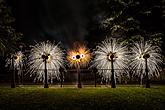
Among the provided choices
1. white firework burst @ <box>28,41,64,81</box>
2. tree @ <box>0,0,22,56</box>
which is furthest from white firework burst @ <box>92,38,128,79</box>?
tree @ <box>0,0,22,56</box>

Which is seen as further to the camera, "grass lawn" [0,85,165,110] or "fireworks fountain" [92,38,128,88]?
"fireworks fountain" [92,38,128,88]

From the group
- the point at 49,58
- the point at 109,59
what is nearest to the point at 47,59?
the point at 49,58

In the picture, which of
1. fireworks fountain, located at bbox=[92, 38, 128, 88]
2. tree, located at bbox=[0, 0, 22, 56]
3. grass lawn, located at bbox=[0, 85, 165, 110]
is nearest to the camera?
grass lawn, located at bbox=[0, 85, 165, 110]

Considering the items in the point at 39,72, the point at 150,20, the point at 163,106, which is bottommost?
the point at 163,106

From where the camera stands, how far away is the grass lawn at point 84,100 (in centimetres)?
1642

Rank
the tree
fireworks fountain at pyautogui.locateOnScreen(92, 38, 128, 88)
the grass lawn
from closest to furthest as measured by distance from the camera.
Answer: the grass lawn → fireworks fountain at pyautogui.locateOnScreen(92, 38, 128, 88) → the tree

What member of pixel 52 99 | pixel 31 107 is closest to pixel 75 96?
pixel 52 99

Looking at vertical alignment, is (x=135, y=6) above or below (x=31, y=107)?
above

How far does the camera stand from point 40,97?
19.2 m

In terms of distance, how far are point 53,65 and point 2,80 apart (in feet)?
30.9

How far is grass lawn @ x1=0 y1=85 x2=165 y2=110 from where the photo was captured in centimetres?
1642

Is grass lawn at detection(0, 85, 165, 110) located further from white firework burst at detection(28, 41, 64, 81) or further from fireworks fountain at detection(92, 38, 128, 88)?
white firework burst at detection(28, 41, 64, 81)

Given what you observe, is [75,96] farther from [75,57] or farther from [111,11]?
[111,11]

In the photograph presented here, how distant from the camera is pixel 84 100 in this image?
59.5 ft
